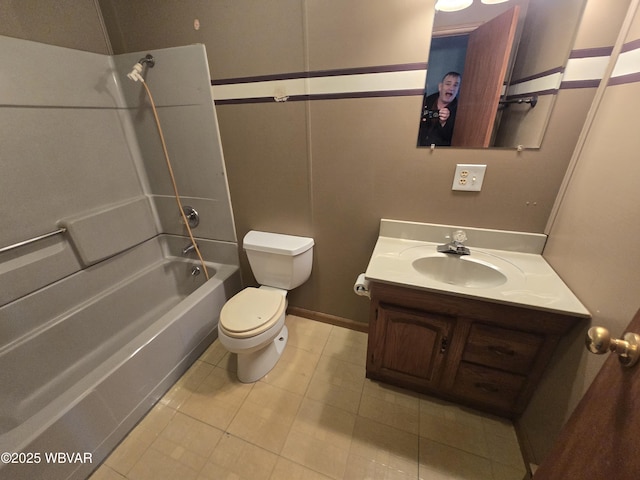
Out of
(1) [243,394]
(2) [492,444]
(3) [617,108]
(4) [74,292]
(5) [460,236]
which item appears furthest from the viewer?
(4) [74,292]

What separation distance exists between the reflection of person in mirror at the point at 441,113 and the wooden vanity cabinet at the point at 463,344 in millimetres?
718

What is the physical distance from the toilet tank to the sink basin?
662mm

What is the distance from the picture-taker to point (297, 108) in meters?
1.34

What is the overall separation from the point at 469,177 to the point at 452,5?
70 cm

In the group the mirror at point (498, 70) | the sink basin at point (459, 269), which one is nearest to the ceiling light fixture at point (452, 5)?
the mirror at point (498, 70)

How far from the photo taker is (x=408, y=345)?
1.21 meters

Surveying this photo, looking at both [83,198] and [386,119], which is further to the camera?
[83,198]

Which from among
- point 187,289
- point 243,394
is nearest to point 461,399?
point 243,394

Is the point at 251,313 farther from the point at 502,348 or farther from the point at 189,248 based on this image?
the point at 502,348

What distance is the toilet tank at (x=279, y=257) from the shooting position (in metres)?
1.54

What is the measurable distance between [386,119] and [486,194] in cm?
60

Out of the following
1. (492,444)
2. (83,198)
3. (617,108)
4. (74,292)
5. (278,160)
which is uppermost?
(617,108)

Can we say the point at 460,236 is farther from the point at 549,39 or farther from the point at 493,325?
the point at 549,39

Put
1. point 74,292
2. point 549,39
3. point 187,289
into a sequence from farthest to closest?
point 187,289
point 74,292
point 549,39
